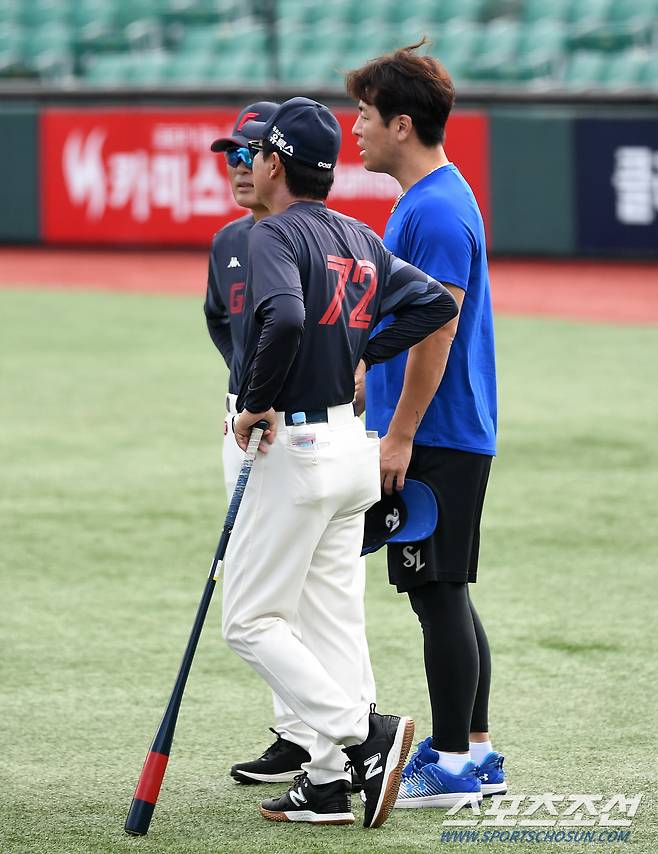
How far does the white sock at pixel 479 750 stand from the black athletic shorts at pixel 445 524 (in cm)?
49

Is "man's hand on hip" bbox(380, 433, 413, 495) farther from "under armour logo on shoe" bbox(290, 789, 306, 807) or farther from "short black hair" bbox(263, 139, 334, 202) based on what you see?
"under armour logo on shoe" bbox(290, 789, 306, 807)

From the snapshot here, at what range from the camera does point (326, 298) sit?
363cm

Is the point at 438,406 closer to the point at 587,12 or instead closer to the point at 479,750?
the point at 479,750

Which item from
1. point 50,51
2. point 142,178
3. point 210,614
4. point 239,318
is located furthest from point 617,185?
point 239,318

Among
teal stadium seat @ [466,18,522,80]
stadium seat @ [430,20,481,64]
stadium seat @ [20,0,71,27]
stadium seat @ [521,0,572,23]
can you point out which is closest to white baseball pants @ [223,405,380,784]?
teal stadium seat @ [466,18,522,80]

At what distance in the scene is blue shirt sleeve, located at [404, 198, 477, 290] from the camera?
382cm

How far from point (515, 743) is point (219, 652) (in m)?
1.35

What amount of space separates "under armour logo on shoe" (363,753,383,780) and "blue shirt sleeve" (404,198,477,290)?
1.23 m

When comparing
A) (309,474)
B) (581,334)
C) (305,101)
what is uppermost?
(305,101)

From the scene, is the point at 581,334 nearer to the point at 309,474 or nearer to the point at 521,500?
the point at 521,500

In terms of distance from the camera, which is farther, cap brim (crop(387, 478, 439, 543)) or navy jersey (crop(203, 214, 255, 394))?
navy jersey (crop(203, 214, 255, 394))

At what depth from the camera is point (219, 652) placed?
5383 mm

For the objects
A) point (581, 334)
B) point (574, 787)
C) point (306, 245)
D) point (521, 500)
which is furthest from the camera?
point (581, 334)

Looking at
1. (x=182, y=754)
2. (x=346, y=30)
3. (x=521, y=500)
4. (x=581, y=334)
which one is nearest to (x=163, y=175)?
(x=346, y=30)
